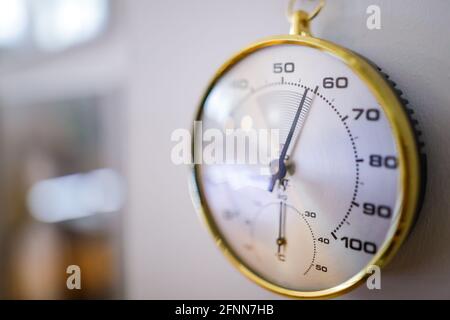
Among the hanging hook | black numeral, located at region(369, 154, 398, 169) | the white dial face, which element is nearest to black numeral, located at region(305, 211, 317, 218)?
the white dial face

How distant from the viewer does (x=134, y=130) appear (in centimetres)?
94

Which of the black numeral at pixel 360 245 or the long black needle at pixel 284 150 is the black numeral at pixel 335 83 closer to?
the long black needle at pixel 284 150

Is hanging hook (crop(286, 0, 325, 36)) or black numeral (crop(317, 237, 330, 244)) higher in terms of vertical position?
hanging hook (crop(286, 0, 325, 36))

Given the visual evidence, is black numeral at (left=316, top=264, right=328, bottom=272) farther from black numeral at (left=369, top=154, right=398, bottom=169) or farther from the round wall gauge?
black numeral at (left=369, top=154, right=398, bottom=169)

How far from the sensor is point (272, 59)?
610 mm

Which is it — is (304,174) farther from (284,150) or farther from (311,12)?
(311,12)

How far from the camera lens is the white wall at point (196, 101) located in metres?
0.54

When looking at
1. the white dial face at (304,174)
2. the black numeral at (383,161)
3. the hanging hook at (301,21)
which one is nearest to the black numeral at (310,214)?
the white dial face at (304,174)

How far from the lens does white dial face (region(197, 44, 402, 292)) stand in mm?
532

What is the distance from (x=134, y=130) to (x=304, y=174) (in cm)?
48

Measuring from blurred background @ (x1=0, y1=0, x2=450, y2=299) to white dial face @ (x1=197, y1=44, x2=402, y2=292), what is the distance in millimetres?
77

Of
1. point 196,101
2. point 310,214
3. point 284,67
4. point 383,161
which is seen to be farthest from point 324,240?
point 196,101

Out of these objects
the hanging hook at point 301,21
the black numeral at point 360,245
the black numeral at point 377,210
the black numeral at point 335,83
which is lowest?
the black numeral at point 360,245
